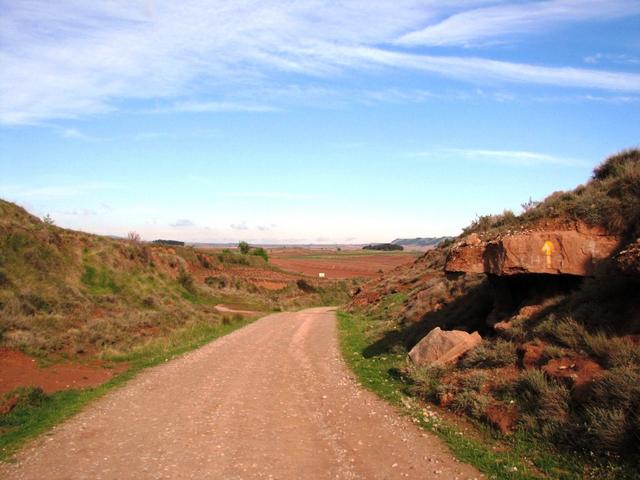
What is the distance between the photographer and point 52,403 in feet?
35.7

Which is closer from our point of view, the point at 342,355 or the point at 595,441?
the point at 595,441

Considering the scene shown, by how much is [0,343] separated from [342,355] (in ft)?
35.0

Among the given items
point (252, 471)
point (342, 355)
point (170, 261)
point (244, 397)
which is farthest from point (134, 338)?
point (170, 261)

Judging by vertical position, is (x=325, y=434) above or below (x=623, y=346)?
below

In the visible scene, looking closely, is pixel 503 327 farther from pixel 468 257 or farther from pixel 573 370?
pixel 573 370

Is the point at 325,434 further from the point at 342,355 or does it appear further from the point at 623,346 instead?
the point at 342,355

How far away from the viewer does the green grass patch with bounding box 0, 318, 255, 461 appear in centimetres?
848

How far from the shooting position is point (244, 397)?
35.9 ft

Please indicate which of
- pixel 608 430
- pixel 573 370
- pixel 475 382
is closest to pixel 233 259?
pixel 475 382

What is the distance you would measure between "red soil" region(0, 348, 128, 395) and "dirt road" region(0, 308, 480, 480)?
161 centimetres

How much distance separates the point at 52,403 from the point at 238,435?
5042 mm

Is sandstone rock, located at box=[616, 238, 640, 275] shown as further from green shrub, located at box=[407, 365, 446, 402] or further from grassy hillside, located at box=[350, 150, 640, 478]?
green shrub, located at box=[407, 365, 446, 402]

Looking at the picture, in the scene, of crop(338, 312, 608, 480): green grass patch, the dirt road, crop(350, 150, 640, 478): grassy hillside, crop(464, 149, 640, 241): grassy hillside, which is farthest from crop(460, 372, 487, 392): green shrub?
crop(464, 149, 640, 241): grassy hillside

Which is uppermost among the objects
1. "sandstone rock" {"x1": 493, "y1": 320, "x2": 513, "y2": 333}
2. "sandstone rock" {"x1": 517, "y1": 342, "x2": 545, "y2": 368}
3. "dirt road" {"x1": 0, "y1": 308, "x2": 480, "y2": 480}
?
"sandstone rock" {"x1": 493, "y1": 320, "x2": 513, "y2": 333}
